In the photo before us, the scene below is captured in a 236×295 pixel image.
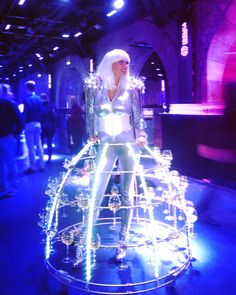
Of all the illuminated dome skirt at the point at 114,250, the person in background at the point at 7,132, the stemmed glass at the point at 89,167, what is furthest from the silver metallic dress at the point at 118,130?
the person in background at the point at 7,132

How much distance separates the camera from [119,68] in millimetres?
2771

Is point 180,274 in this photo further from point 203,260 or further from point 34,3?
point 34,3

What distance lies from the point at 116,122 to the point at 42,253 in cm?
152

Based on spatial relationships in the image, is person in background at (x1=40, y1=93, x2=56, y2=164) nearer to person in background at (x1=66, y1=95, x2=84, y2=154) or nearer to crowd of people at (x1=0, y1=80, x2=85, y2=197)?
crowd of people at (x1=0, y1=80, x2=85, y2=197)

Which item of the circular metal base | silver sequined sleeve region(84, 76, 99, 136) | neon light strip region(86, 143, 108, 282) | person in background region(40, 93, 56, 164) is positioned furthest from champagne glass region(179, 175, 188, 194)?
person in background region(40, 93, 56, 164)

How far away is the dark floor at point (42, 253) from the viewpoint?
2.48 metres

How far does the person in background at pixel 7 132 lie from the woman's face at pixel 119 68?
288 cm

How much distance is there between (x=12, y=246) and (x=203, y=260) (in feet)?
6.38

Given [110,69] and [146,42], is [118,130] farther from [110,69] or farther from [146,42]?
[146,42]

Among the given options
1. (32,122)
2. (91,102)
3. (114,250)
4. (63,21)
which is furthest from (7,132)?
(63,21)

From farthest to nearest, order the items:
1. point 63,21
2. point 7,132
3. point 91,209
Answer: point 63,21
point 7,132
point 91,209

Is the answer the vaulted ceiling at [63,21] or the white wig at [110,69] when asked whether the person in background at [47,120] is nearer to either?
the vaulted ceiling at [63,21]

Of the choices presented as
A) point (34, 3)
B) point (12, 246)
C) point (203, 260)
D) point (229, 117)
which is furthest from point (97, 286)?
point (34, 3)

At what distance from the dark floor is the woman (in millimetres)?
634
